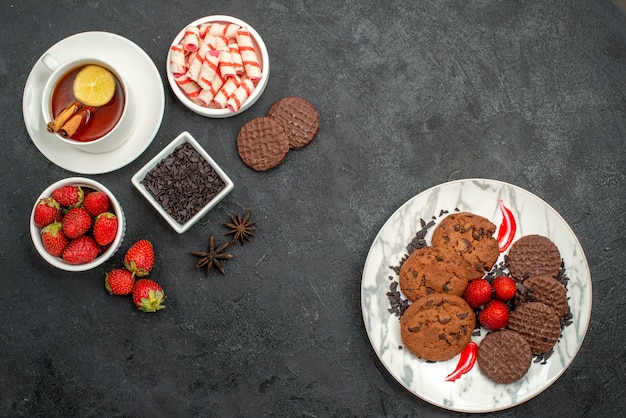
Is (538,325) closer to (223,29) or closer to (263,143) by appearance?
(263,143)

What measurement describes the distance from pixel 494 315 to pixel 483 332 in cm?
9

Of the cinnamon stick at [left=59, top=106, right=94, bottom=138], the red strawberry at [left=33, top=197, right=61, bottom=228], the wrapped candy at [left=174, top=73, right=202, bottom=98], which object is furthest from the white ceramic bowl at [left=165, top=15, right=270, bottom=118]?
the red strawberry at [left=33, top=197, right=61, bottom=228]

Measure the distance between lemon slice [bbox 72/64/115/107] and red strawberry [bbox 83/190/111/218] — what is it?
27 centimetres

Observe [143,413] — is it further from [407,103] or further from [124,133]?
[407,103]

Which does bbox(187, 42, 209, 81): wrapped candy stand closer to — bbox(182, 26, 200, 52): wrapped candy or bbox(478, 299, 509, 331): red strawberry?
A: bbox(182, 26, 200, 52): wrapped candy

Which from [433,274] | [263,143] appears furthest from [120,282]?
[433,274]

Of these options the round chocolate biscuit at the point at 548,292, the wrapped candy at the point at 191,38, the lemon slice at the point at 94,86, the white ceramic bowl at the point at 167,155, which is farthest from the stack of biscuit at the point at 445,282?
the lemon slice at the point at 94,86

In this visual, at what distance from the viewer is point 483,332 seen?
1833 mm

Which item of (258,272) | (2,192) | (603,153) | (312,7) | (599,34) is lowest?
(603,153)

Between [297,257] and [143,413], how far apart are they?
691 mm

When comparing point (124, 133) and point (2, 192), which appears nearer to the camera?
point (124, 133)

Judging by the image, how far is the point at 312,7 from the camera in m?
1.98

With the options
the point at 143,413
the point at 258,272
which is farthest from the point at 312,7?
the point at 143,413

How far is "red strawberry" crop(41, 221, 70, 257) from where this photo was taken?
1756mm
